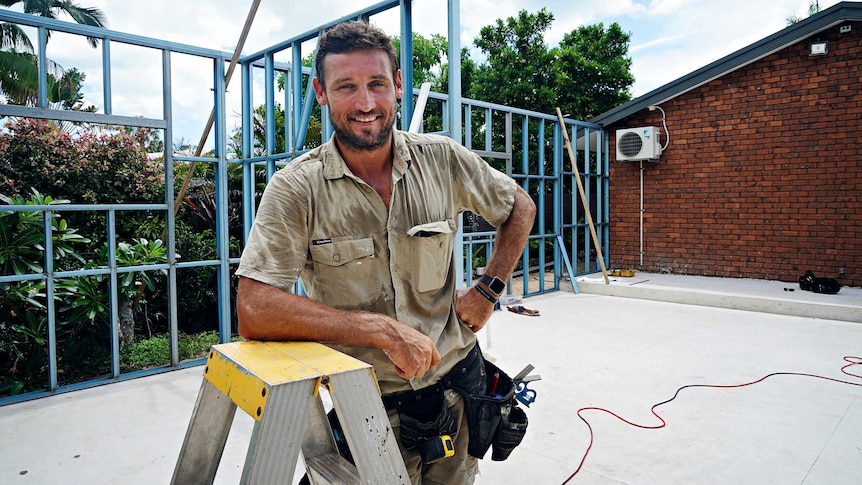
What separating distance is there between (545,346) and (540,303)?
2.22 m

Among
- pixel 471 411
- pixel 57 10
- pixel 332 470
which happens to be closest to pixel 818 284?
pixel 471 411

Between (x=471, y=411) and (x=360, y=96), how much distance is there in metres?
0.89

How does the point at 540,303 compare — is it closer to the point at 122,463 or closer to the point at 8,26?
the point at 122,463

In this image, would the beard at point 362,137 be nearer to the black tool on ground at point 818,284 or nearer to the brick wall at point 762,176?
the black tool on ground at point 818,284

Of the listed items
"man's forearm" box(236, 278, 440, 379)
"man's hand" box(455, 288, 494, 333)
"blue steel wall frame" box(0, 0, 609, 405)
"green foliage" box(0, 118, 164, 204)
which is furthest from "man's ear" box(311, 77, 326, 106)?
"green foliage" box(0, 118, 164, 204)

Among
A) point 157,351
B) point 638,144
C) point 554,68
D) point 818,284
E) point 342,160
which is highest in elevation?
point 554,68

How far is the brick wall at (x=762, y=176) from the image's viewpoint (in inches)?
286

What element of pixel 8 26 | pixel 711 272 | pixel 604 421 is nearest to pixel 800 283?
pixel 711 272

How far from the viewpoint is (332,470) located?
4.08 ft

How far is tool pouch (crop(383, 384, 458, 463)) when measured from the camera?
1.40m

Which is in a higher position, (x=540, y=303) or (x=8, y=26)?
(x=8, y=26)

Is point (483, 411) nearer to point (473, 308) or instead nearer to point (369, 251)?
point (473, 308)

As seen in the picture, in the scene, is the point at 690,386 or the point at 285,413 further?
the point at 690,386

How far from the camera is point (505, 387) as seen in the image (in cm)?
167
